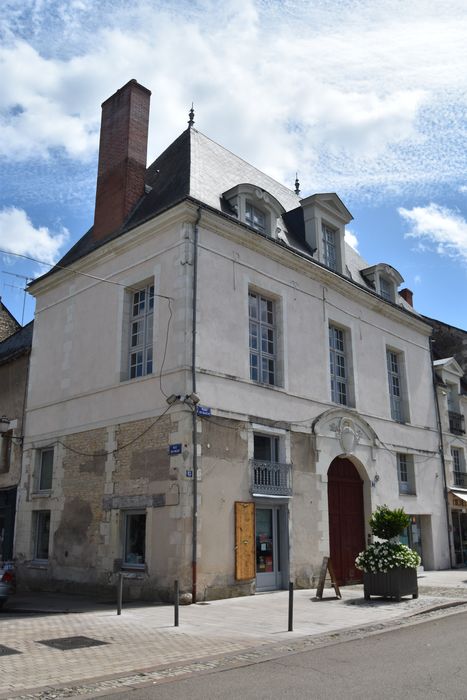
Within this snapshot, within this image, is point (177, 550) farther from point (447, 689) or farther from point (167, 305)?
point (447, 689)

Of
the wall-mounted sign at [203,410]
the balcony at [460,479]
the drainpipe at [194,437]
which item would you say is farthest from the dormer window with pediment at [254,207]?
the balcony at [460,479]

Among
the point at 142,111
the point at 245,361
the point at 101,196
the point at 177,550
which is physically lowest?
the point at 177,550

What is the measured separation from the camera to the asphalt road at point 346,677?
5.47 m

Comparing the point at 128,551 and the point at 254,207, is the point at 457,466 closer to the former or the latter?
the point at 254,207

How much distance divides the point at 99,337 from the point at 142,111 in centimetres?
643

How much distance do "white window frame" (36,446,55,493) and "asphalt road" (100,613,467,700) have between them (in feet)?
34.6

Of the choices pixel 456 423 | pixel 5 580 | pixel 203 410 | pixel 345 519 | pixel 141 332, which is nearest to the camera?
pixel 5 580

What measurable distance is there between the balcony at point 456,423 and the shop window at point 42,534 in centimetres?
1418

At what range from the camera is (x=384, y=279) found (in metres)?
21.1

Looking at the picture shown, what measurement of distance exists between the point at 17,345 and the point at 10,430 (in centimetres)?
378

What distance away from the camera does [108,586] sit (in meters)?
13.4

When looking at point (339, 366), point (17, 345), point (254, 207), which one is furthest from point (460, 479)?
point (17, 345)

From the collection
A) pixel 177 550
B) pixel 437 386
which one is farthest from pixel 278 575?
pixel 437 386

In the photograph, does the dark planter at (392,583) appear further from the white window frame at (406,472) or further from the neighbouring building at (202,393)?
the white window frame at (406,472)
